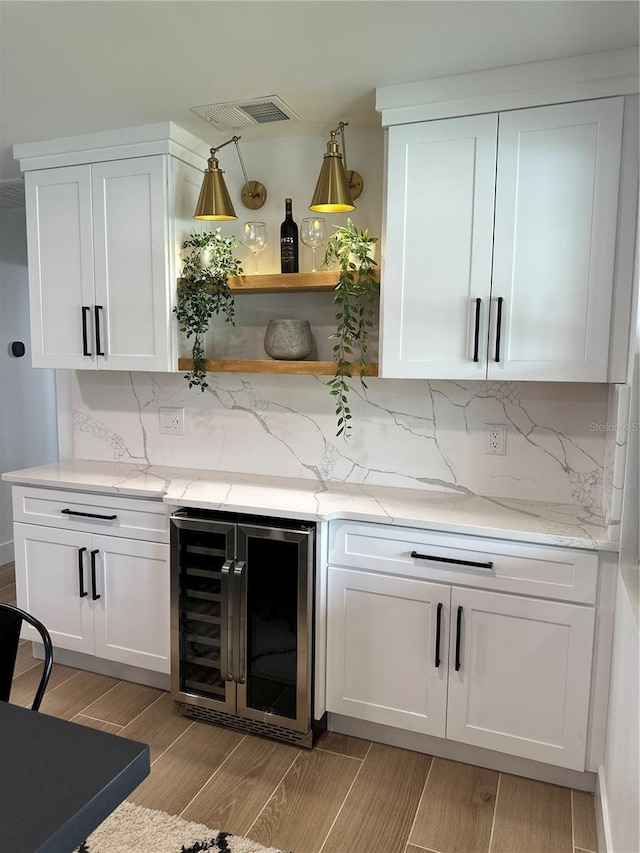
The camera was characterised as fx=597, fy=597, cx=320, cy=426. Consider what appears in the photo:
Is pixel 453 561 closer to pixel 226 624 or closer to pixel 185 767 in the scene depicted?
pixel 226 624

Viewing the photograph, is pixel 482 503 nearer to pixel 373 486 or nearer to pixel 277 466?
pixel 373 486

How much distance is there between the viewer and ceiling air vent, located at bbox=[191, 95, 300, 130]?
2334mm

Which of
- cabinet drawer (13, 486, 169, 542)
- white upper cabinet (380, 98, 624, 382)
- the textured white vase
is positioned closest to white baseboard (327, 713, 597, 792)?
cabinet drawer (13, 486, 169, 542)

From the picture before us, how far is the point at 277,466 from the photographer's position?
2873 mm

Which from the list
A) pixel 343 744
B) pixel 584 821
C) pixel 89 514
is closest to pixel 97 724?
pixel 89 514

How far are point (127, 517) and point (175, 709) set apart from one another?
841 mm

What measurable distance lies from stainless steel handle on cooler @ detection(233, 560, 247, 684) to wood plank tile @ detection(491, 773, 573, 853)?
102cm

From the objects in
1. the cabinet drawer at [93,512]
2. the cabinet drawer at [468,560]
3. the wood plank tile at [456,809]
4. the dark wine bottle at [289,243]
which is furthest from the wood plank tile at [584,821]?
the dark wine bottle at [289,243]

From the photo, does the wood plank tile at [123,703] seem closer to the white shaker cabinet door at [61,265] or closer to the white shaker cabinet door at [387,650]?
the white shaker cabinet door at [387,650]

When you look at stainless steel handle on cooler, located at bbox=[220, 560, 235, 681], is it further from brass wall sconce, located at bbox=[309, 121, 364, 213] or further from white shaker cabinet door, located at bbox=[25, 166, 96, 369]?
brass wall sconce, located at bbox=[309, 121, 364, 213]

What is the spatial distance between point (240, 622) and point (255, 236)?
64.5 inches

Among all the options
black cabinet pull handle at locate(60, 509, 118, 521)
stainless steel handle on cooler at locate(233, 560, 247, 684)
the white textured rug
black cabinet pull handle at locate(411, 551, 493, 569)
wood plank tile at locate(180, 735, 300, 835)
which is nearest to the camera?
the white textured rug

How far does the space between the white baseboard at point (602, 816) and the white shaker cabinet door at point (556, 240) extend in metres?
1.31

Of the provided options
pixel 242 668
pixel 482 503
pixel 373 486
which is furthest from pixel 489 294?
pixel 242 668
